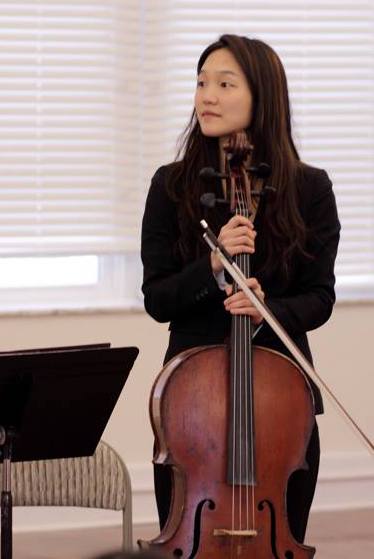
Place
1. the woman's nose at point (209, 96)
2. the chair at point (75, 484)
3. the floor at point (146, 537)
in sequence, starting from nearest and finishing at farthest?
the woman's nose at point (209, 96) < the chair at point (75, 484) < the floor at point (146, 537)

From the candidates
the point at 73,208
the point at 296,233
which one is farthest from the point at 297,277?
the point at 73,208

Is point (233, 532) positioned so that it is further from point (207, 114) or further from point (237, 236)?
point (207, 114)

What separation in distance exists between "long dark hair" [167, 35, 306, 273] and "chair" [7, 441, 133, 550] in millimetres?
638

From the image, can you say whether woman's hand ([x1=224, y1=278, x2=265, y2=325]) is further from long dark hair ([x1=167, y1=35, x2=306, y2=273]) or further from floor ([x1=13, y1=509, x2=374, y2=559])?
floor ([x1=13, y1=509, x2=374, y2=559])

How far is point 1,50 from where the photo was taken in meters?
3.84

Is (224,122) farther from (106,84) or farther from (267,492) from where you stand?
(106,84)

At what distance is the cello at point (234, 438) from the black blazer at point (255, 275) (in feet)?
0.32

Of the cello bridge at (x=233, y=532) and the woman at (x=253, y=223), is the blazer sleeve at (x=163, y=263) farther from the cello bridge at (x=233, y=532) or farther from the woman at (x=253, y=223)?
the cello bridge at (x=233, y=532)

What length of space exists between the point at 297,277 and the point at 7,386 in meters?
0.69

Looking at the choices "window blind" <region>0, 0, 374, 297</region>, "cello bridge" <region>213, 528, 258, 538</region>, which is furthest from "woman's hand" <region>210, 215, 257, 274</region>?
"window blind" <region>0, 0, 374, 297</region>

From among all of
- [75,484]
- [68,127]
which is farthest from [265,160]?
[68,127]

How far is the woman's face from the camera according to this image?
232 cm

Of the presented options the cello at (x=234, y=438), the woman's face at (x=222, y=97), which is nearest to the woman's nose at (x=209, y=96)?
the woman's face at (x=222, y=97)

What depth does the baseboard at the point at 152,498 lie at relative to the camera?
13.0 ft
